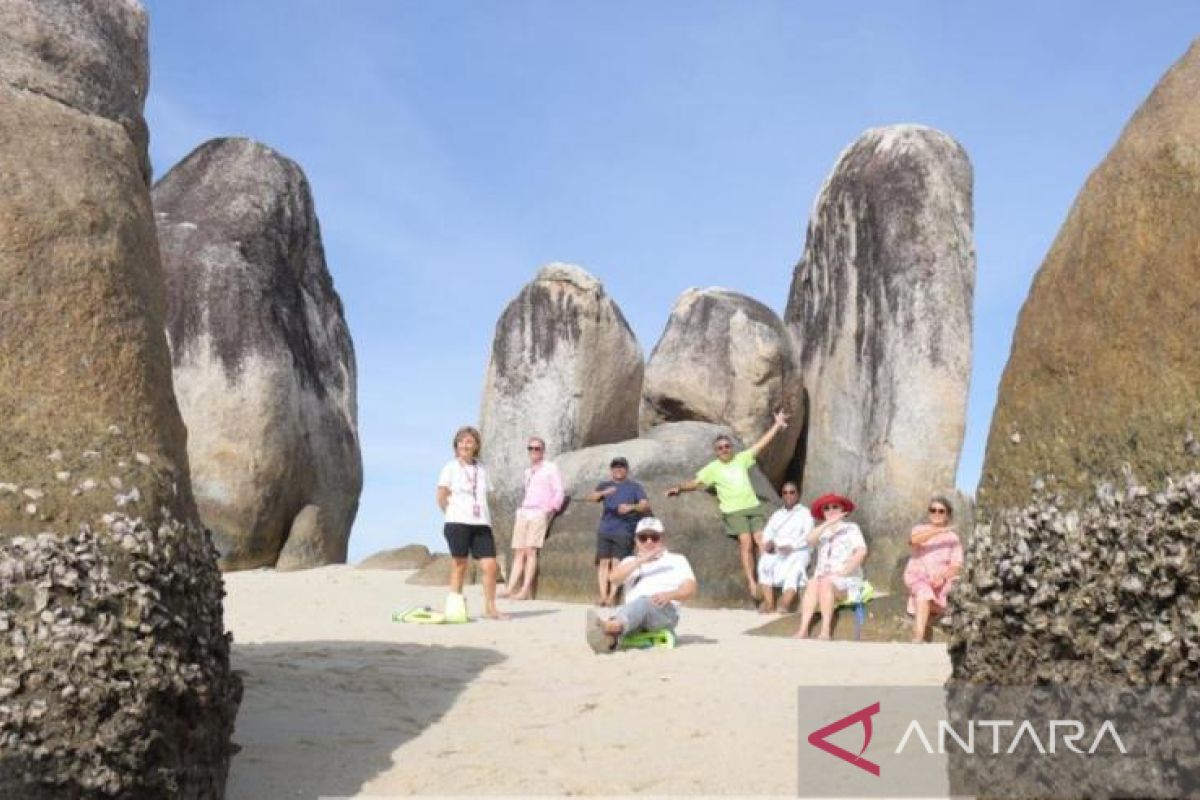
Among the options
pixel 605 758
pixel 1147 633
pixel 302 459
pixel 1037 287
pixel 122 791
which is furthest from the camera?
pixel 302 459

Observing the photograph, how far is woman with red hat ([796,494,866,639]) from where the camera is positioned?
8.26 meters

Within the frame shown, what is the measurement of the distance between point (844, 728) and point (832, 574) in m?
3.45

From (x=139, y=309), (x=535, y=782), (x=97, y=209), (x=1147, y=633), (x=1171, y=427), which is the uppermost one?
(x=97, y=209)

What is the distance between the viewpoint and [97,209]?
4.29 meters

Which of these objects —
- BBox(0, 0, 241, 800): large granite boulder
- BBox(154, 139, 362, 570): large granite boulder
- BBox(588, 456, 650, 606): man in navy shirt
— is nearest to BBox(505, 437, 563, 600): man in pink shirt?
BBox(588, 456, 650, 606): man in navy shirt

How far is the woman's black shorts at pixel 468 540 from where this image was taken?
8.90 meters

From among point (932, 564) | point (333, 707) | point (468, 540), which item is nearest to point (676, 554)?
point (468, 540)

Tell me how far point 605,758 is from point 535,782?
35 centimetres

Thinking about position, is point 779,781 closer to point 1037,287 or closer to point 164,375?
point 1037,287

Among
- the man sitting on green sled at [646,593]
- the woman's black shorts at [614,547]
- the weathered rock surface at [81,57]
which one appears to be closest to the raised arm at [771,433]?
the woman's black shorts at [614,547]

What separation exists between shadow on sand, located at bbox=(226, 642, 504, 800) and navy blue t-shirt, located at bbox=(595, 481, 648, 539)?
137 inches

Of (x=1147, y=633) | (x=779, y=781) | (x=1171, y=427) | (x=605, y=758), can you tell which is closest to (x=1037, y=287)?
(x=1171, y=427)

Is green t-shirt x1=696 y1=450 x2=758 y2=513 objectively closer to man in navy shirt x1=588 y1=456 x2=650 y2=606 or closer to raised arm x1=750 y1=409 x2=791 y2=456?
raised arm x1=750 y1=409 x2=791 y2=456

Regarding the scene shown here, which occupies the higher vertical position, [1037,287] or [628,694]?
[1037,287]
